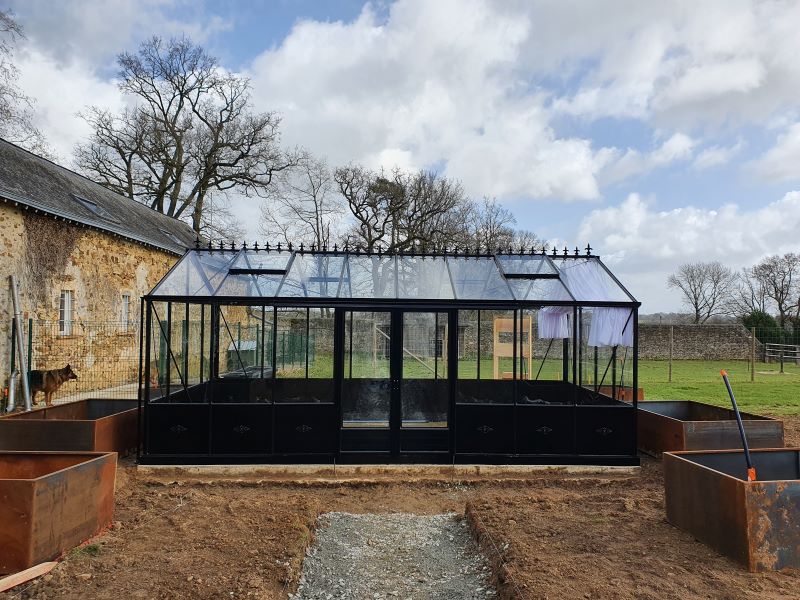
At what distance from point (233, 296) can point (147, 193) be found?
2371 centimetres

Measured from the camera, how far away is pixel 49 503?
13.1ft

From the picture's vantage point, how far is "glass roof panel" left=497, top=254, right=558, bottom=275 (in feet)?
26.0

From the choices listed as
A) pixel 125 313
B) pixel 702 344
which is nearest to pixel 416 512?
pixel 125 313

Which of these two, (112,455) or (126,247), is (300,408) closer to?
(112,455)

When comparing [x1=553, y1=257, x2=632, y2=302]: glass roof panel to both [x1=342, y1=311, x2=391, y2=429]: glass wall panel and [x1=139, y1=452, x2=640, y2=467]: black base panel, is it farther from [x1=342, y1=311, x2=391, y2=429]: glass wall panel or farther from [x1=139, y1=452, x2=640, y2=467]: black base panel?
[x1=342, y1=311, x2=391, y2=429]: glass wall panel

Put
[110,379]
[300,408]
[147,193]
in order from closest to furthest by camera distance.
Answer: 1. [300,408]
2. [110,379]
3. [147,193]

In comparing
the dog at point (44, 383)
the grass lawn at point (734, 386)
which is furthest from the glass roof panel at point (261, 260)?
the grass lawn at point (734, 386)

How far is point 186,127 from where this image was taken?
1119 inches

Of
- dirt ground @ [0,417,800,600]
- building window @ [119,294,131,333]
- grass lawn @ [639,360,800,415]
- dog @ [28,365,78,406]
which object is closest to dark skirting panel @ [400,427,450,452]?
dirt ground @ [0,417,800,600]

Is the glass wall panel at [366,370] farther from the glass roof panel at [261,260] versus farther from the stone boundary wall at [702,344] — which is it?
the stone boundary wall at [702,344]

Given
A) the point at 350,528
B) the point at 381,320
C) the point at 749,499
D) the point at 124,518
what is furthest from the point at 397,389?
the point at 749,499

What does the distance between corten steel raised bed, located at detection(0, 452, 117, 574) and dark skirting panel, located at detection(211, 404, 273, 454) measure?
2.17 meters

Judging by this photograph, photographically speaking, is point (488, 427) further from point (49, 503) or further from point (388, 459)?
point (49, 503)

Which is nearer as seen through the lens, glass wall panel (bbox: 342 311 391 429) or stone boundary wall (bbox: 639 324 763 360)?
glass wall panel (bbox: 342 311 391 429)
